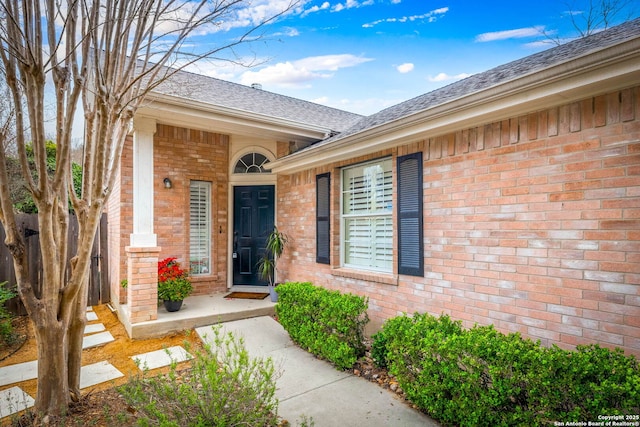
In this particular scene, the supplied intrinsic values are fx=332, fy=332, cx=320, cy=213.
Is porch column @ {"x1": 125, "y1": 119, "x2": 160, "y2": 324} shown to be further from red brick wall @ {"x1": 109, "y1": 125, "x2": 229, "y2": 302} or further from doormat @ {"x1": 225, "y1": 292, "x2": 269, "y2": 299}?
doormat @ {"x1": 225, "y1": 292, "x2": 269, "y2": 299}

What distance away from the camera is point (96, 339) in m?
4.67

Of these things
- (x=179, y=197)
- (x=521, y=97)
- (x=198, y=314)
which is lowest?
(x=198, y=314)

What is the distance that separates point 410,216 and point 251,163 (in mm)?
4018

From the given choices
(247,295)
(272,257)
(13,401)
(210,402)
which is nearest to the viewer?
(210,402)

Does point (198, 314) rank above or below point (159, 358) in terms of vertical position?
above

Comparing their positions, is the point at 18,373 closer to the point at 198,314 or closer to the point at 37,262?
the point at 198,314

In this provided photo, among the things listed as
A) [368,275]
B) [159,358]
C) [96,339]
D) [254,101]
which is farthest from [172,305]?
[254,101]

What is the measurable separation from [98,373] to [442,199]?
4.27m

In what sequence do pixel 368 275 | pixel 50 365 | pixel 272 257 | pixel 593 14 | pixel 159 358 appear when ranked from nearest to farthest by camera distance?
pixel 50 365, pixel 159 358, pixel 368 275, pixel 593 14, pixel 272 257

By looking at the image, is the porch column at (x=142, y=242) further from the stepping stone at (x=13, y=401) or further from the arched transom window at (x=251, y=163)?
the arched transom window at (x=251, y=163)

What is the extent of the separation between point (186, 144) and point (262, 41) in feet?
12.5

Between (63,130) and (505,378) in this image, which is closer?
(505,378)

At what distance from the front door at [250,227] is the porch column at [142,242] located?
2.19 m

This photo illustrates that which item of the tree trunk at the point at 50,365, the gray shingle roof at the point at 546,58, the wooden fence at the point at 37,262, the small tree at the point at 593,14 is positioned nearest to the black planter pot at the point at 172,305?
the wooden fence at the point at 37,262
